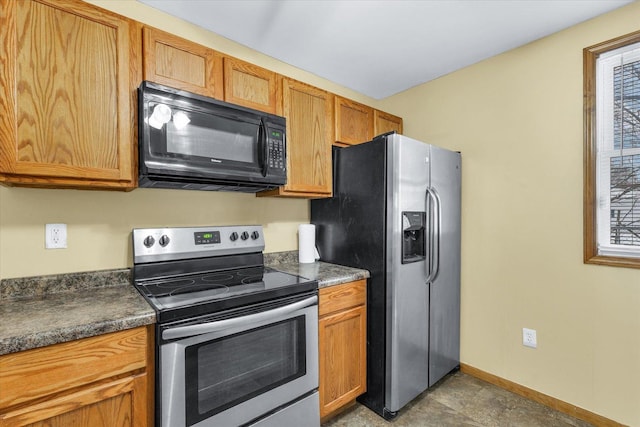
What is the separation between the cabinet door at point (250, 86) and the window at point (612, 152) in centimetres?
193

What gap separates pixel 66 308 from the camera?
4.12 feet

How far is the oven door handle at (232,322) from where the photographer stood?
1224 mm

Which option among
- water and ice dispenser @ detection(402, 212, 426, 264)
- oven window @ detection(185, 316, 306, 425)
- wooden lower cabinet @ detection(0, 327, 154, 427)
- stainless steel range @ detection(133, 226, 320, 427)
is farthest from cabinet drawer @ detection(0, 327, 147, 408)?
water and ice dispenser @ detection(402, 212, 426, 264)

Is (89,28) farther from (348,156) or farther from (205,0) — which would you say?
(348,156)

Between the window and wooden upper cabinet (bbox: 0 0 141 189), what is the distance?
257cm

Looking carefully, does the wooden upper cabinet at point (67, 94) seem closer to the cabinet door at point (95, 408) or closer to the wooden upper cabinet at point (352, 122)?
the cabinet door at point (95, 408)

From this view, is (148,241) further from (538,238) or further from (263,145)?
(538,238)

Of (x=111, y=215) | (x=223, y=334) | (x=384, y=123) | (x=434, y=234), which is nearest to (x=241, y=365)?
(x=223, y=334)

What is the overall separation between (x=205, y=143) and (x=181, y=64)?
44 centimetres

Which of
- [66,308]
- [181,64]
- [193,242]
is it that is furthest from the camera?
[193,242]

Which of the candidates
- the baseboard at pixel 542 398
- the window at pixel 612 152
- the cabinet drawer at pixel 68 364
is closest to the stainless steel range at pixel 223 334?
the cabinet drawer at pixel 68 364

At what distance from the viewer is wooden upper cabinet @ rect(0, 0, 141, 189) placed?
1.21m

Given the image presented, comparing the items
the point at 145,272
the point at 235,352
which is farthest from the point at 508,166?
the point at 145,272

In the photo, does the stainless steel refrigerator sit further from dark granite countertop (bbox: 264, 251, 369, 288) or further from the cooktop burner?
the cooktop burner
